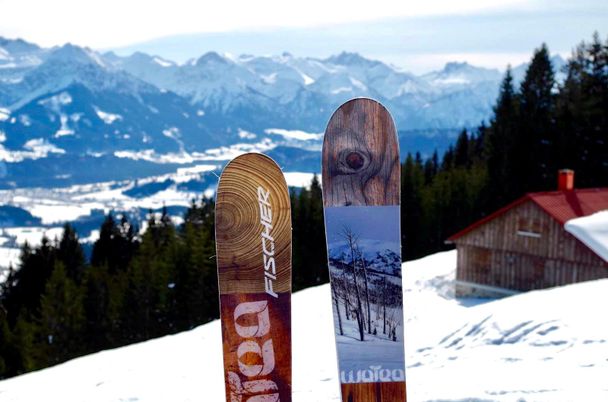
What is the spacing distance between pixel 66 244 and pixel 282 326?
48080mm

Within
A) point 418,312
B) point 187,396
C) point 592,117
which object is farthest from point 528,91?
point 187,396

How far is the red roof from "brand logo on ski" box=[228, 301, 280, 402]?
64.2 ft

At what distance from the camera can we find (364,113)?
7.55 metres

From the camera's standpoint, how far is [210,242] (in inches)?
1656

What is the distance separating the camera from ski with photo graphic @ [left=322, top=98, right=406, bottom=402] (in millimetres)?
7465

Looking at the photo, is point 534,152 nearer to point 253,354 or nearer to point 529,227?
point 529,227

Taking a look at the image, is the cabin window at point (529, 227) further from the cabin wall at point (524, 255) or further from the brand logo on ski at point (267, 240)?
the brand logo on ski at point (267, 240)

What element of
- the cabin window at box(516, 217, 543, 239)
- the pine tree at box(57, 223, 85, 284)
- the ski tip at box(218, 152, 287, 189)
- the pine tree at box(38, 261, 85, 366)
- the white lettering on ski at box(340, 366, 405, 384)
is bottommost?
the pine tree at box(38, 261, 85, 366)

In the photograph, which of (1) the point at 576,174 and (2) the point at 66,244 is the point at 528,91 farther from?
(2) the point at 66,244

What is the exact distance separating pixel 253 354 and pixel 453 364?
4.68 metres

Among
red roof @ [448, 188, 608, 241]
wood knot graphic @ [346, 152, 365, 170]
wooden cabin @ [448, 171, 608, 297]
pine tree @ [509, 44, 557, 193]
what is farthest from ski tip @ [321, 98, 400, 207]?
pine tree @ [509, 44, 557, 193]

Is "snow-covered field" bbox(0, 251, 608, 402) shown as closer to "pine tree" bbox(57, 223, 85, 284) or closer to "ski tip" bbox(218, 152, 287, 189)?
"ski tip" bbox(218, 152, 287, 189)

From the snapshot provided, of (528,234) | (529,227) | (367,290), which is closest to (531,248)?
(528,234)

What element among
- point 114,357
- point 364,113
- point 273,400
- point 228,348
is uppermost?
point 364,113
